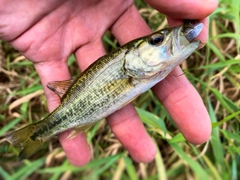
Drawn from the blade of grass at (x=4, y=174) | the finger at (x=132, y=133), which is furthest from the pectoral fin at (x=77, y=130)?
the blade of grass at (x=4, y=174)

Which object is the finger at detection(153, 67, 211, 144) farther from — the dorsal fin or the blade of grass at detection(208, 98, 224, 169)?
the dorsal fin

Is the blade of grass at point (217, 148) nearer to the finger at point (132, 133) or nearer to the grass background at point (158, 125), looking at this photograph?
the grass background at point (158, 125)

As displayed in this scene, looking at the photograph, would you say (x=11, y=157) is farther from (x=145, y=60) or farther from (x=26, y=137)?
(x=145, y=60)

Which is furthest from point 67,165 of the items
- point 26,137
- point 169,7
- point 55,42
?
point 169,7

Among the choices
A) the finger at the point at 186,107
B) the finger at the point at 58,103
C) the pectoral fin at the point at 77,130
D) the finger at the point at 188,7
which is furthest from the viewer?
the finger at the point at 58,103

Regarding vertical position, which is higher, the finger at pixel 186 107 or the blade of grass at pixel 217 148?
the finger at pixel 186 107

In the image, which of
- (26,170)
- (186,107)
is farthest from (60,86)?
(186,107)

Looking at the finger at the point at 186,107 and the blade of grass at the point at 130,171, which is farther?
the blade of grass at the point at 130,171
